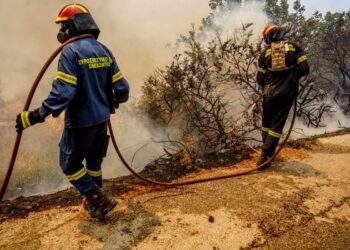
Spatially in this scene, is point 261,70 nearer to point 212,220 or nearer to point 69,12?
point 212,220

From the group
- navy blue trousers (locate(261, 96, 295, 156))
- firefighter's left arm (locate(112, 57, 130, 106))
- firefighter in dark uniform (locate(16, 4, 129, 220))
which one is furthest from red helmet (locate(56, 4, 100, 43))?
navy blue trousers (locate(261, 96, 295, 156))

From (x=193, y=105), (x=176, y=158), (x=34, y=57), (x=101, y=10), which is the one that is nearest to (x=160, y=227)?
(x=176, y=158)

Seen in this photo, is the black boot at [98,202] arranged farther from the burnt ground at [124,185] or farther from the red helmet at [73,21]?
the red helmet at [73,21]

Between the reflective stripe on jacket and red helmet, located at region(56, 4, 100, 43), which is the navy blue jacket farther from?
the reflective stripe on jacket

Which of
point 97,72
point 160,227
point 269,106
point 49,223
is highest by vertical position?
point 97,72

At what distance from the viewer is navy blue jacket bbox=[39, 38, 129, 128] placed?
8.30 feet

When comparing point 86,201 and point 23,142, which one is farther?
point 23,142

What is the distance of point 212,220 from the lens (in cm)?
313

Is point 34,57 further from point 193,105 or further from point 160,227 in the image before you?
point 160,227

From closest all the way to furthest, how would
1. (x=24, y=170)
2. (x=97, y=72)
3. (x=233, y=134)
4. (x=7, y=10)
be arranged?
(x=97, y=72) < (x=233, y=134) < (x=24, y=170) < (x=7, y=10)

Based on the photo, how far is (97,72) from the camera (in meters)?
2.83

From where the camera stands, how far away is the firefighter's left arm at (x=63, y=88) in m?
2.51

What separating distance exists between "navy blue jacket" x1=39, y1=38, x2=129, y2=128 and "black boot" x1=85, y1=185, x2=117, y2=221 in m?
0.67

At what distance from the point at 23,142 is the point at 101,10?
942 cm
